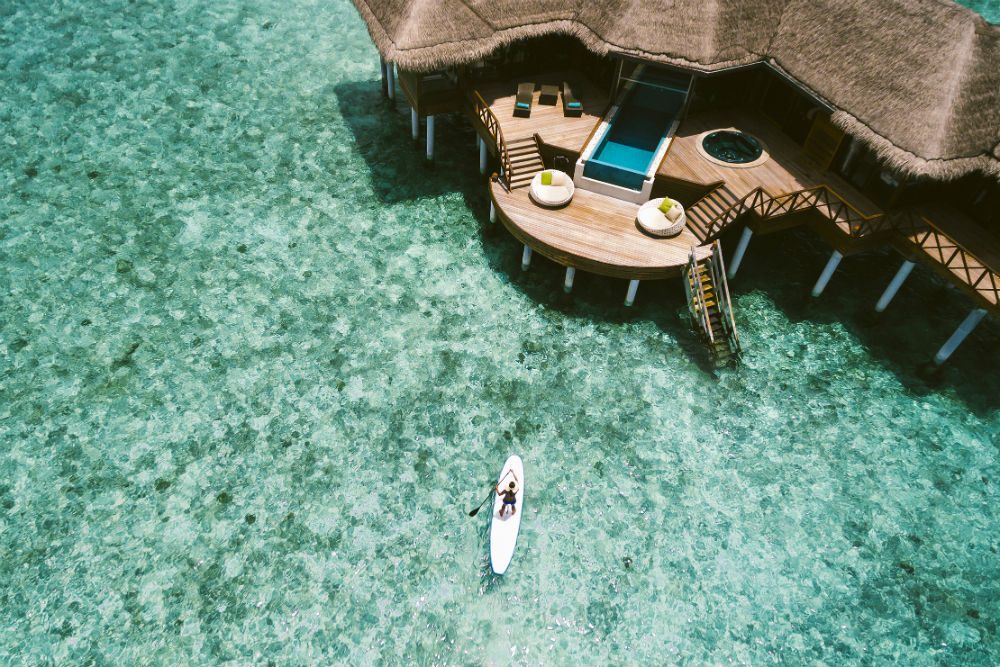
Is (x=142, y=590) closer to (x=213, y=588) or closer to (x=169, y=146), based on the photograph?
(x=213, y=588)

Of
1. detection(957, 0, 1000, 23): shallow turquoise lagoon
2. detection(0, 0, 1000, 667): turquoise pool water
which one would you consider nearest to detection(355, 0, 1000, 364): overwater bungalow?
detection(0, 0, 1000, 667): turquoise pool water

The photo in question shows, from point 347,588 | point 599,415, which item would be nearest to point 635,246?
point 599,415

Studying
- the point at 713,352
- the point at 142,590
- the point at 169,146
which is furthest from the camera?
the point at 169,146

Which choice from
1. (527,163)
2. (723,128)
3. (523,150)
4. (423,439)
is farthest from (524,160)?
(423,439)

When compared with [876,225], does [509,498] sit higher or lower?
lower

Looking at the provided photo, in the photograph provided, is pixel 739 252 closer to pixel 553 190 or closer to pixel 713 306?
pixel 713 306

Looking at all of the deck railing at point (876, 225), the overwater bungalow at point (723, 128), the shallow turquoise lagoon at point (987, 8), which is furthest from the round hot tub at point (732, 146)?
the shallow turquoise lagoon at point (987, 8)

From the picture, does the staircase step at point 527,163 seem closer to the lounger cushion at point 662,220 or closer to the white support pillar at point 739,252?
the lounger cushion at point 662,220
